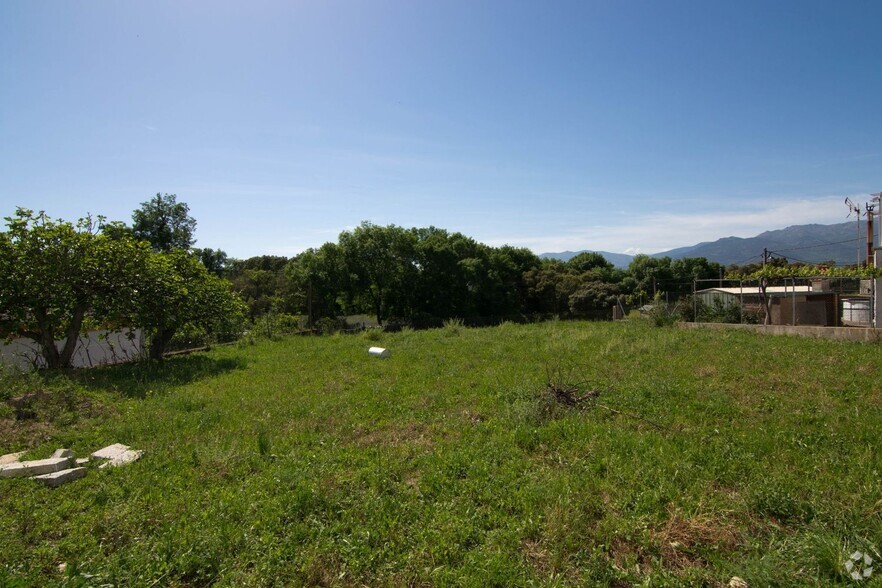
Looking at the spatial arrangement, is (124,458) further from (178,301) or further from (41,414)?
(178,301)

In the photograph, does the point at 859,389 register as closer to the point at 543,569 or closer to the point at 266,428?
the point at 543,569

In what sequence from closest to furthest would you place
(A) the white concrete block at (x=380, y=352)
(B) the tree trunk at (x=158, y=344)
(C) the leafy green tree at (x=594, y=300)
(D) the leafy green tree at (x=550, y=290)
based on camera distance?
(A) the white concrete block at (x=380, y=352) → (B) the tree trunk at (x=158, y=344) → (C) the leafy green tree at (x=594, y=300) → (D) the leafy green tree at (x=550, y=290)

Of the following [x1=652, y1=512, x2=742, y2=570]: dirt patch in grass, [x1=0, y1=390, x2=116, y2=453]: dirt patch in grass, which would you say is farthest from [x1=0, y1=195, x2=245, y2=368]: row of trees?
[x1=652, y1=512, x2=742, y2=570]: dirt patch in grass

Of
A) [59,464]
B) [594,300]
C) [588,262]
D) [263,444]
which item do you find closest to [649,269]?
[588,262]

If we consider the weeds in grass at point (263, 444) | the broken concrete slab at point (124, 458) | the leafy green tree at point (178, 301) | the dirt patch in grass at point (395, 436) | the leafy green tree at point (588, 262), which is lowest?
the dirt patch in grass at point (395, 436)

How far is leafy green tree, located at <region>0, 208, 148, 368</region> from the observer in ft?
30.3

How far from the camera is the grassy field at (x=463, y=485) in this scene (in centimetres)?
284

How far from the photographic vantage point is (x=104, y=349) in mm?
15117

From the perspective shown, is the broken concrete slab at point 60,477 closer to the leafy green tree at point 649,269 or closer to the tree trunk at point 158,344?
the tree trunk at point 158,344

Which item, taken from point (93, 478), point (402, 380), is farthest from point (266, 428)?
point (402, 380)

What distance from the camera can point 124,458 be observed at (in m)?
4.59

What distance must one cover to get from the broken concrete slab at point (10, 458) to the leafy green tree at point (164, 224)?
28.6m

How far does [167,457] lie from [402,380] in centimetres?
451

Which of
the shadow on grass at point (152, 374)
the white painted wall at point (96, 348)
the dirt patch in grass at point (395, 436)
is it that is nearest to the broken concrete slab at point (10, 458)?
the shadow on grass at point (152, 374)
